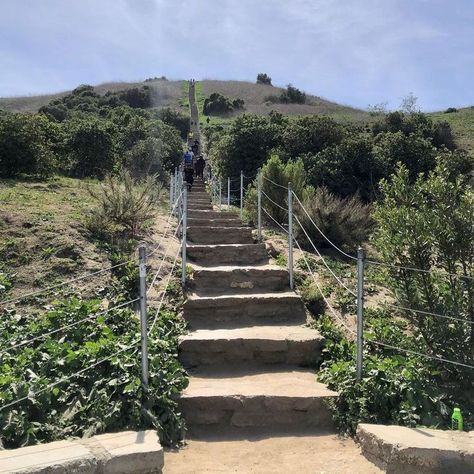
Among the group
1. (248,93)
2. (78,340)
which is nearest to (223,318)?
(78,340)

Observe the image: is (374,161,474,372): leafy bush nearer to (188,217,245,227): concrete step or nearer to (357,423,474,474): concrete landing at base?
(357,423,474,474): concrete landing at base

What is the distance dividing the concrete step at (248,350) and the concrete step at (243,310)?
0.57m

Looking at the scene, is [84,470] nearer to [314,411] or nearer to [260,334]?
[314,411]

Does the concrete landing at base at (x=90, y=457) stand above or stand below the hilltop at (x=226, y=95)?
below

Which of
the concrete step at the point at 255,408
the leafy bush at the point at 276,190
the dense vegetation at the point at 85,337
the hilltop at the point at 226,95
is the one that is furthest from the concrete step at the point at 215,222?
the hilltop at the point at 226,95

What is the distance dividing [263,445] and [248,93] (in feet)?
224

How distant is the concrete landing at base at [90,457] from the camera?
298 cm

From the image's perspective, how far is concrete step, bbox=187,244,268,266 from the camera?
7.70 m

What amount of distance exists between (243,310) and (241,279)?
2.54ft

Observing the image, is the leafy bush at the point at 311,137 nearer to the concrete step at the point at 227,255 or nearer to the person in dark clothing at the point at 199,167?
the person in dark clothing at the point at 199,167

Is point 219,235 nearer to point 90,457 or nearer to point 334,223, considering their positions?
point 334,223

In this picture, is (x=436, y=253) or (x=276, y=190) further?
(x=276, y=190)

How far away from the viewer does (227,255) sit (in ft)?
25.6

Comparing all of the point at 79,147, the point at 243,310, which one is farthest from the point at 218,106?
the point at 243,310
